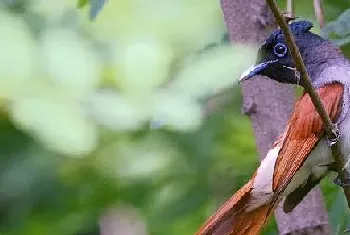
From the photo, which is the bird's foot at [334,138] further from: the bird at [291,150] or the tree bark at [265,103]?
the tree bark at [265,103]

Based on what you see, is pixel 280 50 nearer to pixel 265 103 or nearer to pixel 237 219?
pixel 265 103

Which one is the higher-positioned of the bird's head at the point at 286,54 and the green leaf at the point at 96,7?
the green leaf at the point at 96,7

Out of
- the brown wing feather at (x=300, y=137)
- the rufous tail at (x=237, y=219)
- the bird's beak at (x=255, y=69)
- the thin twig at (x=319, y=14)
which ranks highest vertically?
the thin twig at (x=319, y=14)

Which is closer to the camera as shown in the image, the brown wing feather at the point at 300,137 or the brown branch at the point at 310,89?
the brown branch at the point at 310,89

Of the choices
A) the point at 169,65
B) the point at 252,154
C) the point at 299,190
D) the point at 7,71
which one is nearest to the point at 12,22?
the point at 7,71

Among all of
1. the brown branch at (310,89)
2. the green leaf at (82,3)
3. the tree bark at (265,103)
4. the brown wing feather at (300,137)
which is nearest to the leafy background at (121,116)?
the tree bark at (265,103)

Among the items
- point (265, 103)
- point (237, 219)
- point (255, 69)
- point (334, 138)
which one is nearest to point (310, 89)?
point (334, 138)

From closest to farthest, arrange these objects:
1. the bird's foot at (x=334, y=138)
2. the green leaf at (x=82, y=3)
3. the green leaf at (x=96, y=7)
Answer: the bird's foot at (x=334, y=138)
the green leaf at (x=96, y=7)
the green leaf at (x=82, y=3)

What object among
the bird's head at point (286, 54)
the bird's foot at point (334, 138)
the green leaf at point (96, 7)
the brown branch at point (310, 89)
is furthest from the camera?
the bird's head at point (286, 54)
